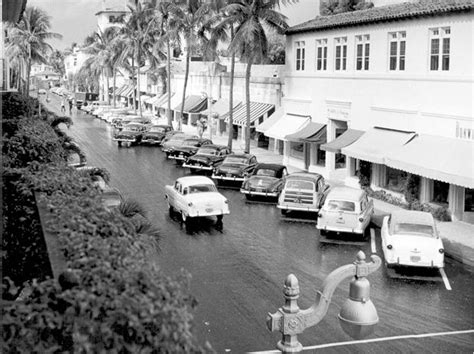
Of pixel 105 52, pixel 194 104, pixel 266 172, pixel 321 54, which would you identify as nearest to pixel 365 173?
pixel 266 172

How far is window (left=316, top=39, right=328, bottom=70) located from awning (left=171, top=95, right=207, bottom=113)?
2645 centimetres

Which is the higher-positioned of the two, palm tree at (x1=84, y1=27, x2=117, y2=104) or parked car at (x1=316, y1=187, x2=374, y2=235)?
palm tree at (x1=84, y1=27, x2=117, y2=104)

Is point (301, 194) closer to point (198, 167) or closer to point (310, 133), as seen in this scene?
point (310, 133)

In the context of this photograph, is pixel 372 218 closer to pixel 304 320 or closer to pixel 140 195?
pixel 140 195

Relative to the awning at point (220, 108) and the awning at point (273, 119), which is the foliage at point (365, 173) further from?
the awning at point (220, 108)

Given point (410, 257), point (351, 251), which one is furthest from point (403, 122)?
point (410, 257)

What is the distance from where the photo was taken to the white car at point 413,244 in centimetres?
1903

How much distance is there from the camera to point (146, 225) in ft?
36.0

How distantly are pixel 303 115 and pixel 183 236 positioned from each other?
20.5 metres

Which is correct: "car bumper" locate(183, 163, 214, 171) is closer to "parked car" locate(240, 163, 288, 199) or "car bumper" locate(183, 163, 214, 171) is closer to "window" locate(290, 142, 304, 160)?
"window" locate(290, 142, 304, 160)

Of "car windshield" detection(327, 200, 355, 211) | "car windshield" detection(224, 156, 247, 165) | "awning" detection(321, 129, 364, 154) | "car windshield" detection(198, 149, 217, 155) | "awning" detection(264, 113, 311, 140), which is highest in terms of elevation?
"awning" detection(264, 113, 311, 140)

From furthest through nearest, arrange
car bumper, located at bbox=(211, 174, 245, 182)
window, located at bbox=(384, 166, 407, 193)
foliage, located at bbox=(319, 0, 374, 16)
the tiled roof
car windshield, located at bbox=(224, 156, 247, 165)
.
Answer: foliage, located at bbox=(319, 0, 374, 16) → car windshield, located at bbox=(224, 156, 247, 165) → car bumper, located at bbox=(211, 174, 245, 182) → window, located at bbox=(384, 166, 407, 193) → the tiled roof

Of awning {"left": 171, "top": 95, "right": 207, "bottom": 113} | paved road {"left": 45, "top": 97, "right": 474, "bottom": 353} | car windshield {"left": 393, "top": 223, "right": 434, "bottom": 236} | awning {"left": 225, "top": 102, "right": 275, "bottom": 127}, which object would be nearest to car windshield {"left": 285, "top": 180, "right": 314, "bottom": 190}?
paved road {"left": 45, "top": 97, "right": 474, "bottom": 353}

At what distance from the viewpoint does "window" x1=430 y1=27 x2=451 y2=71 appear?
28688mm
